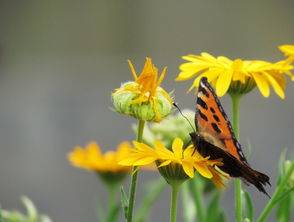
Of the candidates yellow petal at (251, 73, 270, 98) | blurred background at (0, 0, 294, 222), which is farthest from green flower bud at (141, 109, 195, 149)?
blurred background at (0, 0, 294, 222)

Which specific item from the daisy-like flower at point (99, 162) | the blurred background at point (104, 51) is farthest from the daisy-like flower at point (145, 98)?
the blurred background at point (104, 51)

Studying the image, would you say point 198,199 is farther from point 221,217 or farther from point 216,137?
point 216,137

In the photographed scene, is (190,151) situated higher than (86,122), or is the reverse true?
(86,122)

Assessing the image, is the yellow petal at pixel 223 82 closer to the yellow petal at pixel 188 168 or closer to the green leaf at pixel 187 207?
the yellow petal at pixel 188 168

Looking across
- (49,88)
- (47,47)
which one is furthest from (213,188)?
(47,47)

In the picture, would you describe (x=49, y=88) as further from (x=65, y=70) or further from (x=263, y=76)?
(x=263, y=76)

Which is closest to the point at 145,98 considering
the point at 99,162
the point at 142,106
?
the point at 142,106

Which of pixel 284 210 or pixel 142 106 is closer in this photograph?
pixel 142 106

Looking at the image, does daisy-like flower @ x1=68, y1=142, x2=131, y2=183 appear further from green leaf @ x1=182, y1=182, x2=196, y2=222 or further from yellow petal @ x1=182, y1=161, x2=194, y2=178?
yellow petal @ x1=182, y1=161, x2=194, y2=178
